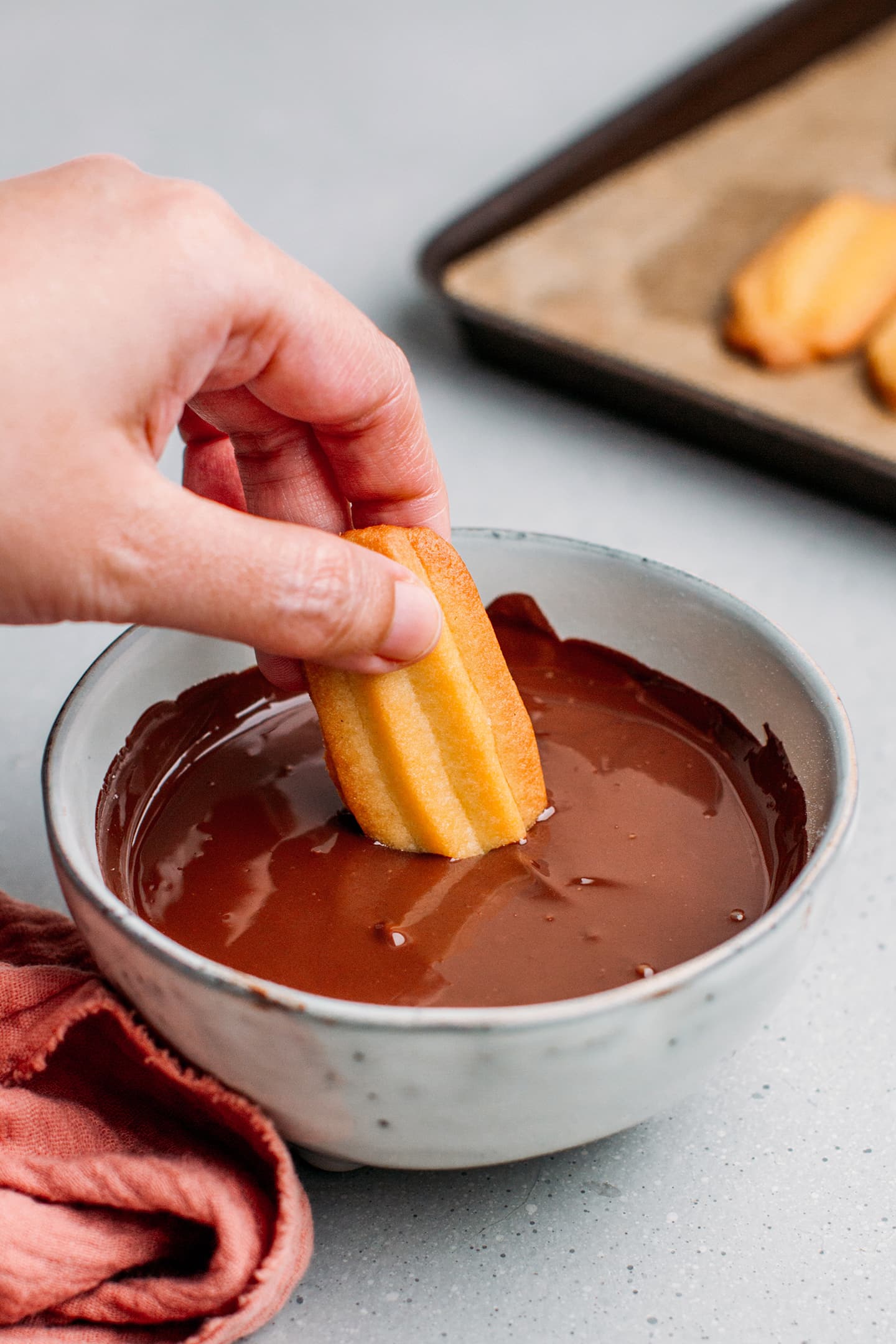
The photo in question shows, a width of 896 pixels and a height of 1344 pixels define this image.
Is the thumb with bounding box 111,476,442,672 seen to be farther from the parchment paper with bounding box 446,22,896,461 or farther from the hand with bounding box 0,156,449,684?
the parchment paper with bounding box 446,22,896,461

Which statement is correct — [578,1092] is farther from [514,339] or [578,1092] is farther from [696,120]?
[696,120]

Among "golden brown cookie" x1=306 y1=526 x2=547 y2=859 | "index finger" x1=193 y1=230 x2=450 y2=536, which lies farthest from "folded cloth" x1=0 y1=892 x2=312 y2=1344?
"index finger" x1=193 y1=230 x2=450 y2=536

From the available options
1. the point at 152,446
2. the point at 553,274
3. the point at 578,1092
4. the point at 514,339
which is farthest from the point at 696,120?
the point at 578,1092

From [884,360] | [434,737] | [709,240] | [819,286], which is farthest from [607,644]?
[709,240]

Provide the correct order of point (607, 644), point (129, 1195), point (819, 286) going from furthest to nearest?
point (819, 286) → point (607, 644) → point (129, 1195)

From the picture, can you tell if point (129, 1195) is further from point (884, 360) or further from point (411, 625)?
point (884, 360)

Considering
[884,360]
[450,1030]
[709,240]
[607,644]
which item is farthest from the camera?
[709,240]

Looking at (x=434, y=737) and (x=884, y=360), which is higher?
(x=434, y=737)
